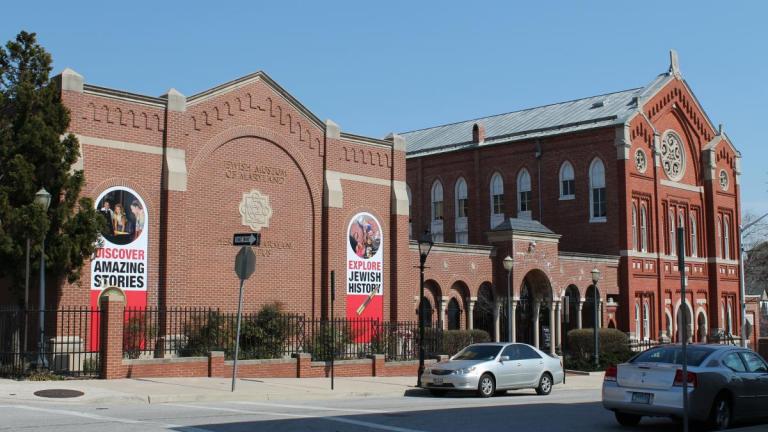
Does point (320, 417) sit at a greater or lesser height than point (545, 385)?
greater

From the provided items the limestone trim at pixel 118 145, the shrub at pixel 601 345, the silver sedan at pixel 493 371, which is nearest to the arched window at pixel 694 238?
the shrub at pixel 601 345

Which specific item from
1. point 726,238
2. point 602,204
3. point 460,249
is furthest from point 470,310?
point 726,238

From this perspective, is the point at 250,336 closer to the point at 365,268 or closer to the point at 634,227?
the point at 365,268

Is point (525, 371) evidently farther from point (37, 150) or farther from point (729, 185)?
point (729, 185)

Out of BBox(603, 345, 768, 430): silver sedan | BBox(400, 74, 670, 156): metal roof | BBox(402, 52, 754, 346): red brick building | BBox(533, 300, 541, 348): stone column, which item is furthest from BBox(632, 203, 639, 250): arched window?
BBox(603, 345, 768, 430): silver sedan

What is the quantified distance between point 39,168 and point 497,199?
30.4 metres

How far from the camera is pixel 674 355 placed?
15094 millimetres

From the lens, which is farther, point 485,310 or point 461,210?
point 461,210

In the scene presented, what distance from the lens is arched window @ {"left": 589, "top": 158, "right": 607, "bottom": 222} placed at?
4644 cm

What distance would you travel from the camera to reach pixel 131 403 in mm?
17578

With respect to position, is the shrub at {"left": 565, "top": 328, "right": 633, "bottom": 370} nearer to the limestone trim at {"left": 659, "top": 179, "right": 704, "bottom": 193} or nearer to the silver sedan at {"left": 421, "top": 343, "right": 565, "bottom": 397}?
the limestone trim at {"left": 659, "top": 179, "right": 704, "bottom": 193}

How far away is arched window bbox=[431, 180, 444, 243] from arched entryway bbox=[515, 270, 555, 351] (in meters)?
10.9

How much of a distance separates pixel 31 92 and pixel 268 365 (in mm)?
9332

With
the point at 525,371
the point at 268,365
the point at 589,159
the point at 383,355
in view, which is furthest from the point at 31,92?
the point at 589,159
